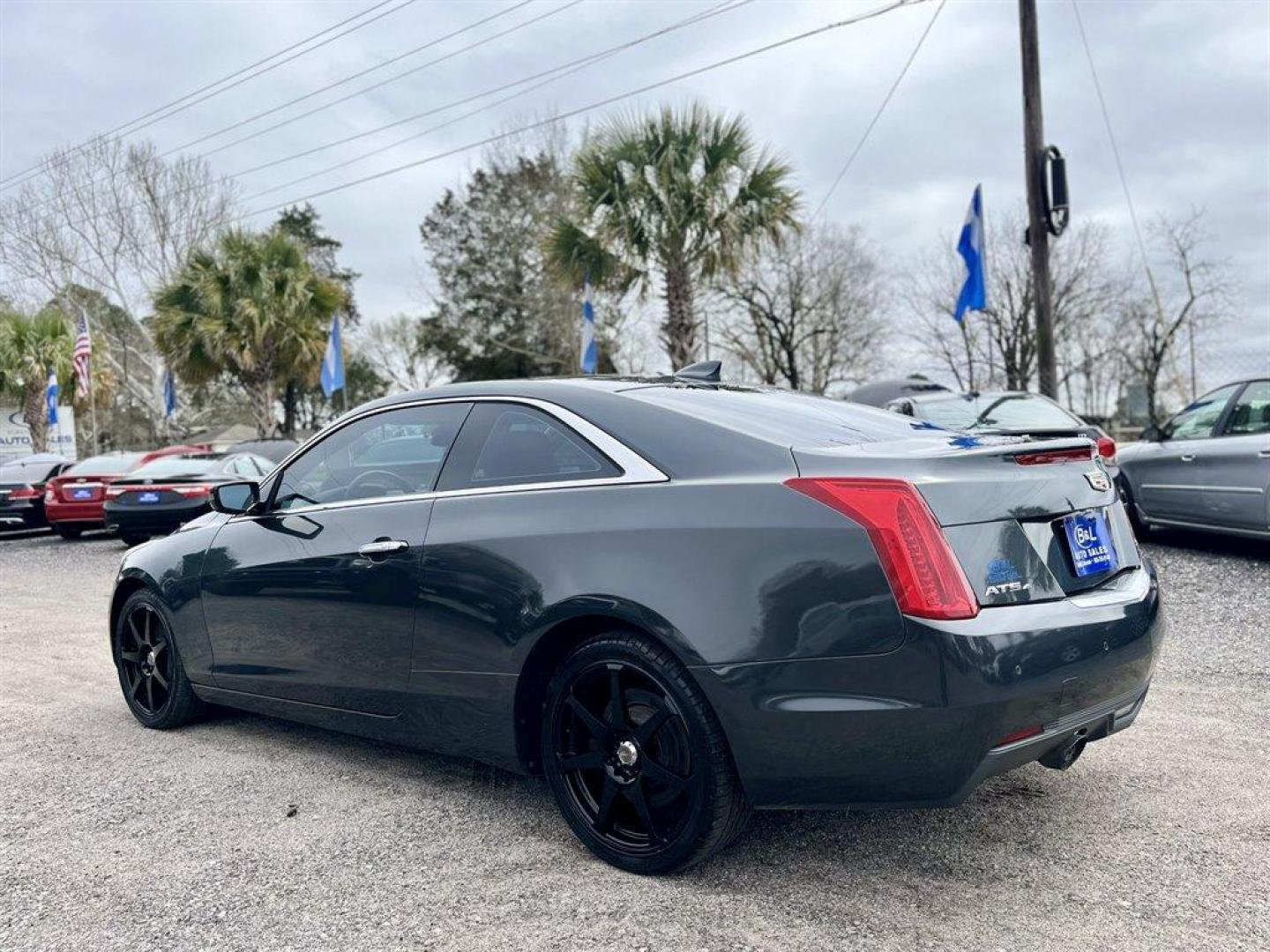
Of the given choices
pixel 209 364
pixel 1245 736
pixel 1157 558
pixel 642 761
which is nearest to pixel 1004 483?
pixel 642 761

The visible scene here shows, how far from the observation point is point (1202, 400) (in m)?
8.91

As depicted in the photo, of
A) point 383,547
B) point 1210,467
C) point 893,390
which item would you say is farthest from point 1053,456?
point 893,390

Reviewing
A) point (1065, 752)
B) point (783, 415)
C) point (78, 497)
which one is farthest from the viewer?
point (78, 497)

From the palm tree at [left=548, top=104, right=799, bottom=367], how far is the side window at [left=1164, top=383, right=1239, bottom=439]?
373 inches

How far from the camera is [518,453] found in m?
3.41

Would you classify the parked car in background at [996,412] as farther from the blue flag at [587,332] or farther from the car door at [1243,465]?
the blue flag at [587,332]

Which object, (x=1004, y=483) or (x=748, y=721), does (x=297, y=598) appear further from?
(x=1004, y=483)

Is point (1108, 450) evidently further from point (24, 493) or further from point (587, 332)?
point (24, 493)

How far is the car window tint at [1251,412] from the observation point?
800cm

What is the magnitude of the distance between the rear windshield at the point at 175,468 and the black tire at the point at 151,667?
31.5 ft

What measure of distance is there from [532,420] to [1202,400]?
24.6 feet

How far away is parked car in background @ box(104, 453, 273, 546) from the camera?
13.4 meters

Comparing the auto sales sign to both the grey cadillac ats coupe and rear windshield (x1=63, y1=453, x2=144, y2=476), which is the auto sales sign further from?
the grey cadillac ats coupe

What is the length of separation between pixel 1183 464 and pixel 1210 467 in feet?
1.29
